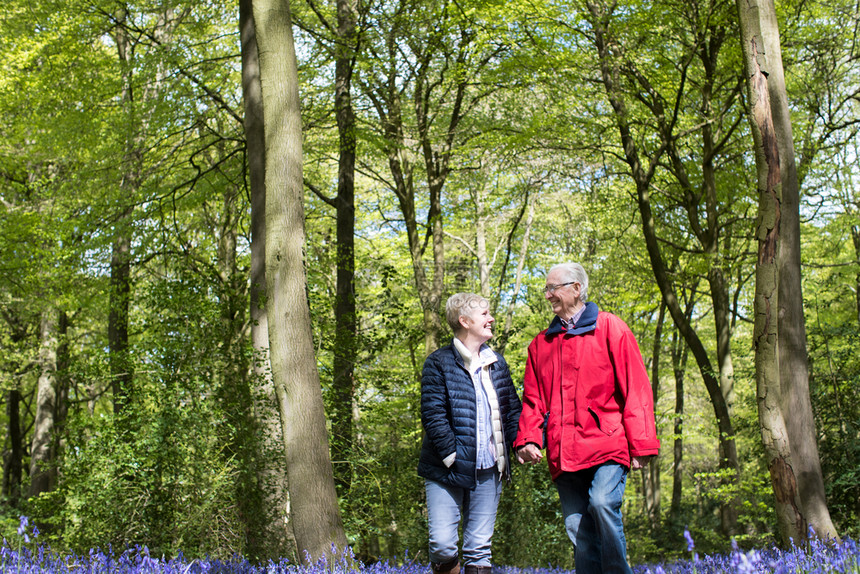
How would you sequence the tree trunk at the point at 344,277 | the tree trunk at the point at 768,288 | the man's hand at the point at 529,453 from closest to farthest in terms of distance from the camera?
the man's hand at the point at 529,453, the tree trunk at the point at 768,288, the tree trunk at the point at 344,277

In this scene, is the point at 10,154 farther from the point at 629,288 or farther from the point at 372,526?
the point at 629,288

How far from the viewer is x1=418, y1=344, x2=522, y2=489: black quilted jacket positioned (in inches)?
170

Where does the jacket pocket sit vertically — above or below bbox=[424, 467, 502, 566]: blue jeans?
above

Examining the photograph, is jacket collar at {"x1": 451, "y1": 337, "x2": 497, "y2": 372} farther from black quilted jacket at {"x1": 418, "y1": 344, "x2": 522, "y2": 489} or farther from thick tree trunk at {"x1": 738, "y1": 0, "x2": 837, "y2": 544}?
thick tree trunk at {"x1": 738, "y1": 0, "x2": 837, "y2": 544}

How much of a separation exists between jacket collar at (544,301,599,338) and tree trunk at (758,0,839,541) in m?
2.52

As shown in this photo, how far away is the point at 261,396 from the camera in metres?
7.44

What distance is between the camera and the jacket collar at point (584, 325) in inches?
165

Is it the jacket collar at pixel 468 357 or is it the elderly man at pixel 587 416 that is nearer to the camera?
the elderly man at pixel 587 416

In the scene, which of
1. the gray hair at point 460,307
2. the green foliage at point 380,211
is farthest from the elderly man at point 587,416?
the green foliage at point 380,211

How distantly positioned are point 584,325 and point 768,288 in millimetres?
2154

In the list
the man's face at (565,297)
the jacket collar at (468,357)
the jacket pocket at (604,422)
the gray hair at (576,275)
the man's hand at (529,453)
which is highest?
the gray hair at (576,275)

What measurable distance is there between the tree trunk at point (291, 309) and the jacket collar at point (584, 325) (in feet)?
6.88

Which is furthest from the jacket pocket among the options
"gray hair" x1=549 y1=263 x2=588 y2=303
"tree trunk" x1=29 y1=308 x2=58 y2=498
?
"tree trunk" x1=29 y1=308 x2=58 y2=498

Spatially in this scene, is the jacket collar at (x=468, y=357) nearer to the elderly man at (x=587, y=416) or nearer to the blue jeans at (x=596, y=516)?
the elderly man at (x=587, y=416)
